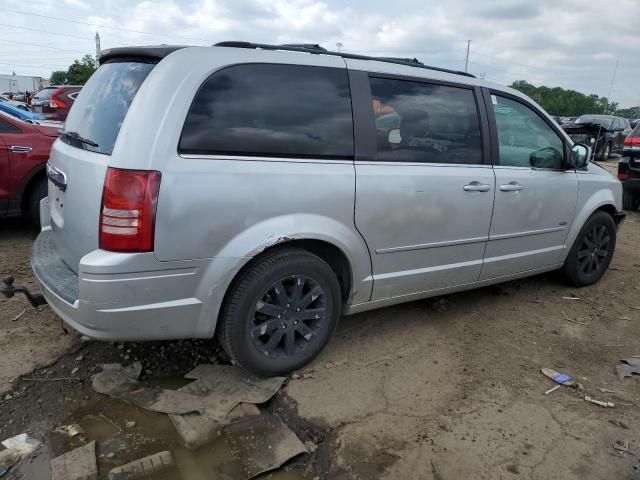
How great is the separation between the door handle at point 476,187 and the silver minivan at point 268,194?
1 cm

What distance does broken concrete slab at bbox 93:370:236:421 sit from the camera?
107 inches

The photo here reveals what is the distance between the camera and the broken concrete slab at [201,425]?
252cm

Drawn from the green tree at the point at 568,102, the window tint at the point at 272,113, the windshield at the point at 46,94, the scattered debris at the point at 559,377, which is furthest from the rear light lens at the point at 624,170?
the green tree at the point at 568,102

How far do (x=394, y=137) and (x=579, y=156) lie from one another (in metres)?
1.97

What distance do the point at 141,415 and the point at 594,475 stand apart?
2.25m

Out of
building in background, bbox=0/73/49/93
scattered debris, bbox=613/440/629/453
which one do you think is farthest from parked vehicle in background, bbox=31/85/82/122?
building in background, bbox=0/73/49/93

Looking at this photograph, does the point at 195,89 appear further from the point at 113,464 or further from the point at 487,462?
the point at 487,462

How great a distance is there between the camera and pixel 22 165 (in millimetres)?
5234

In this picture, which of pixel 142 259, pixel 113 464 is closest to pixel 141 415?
pixel 113 464

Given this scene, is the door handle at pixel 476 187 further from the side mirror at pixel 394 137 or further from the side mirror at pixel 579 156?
the side mirror at pixel 579 156

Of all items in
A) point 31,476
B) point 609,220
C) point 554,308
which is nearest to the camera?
point 31,476

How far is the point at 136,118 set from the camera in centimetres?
246

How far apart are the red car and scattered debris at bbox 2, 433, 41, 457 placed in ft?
11.4

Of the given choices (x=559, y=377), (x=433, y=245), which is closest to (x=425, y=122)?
(x=433, y=245)
